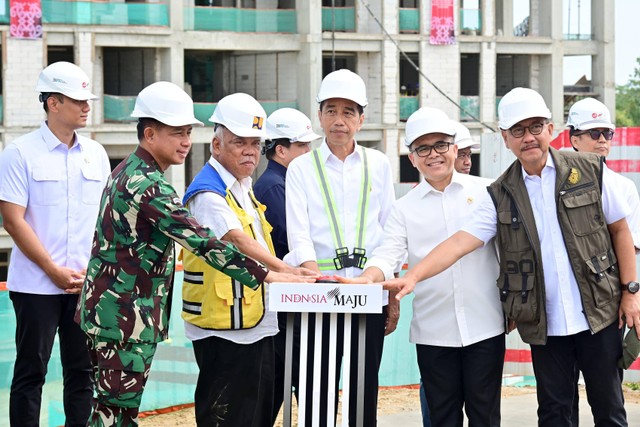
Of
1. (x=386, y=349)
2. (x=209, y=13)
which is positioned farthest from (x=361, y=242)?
(x=209, y=13)

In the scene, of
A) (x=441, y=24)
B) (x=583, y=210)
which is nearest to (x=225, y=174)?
(x=583, y=210)

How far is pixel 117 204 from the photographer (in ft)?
19.5

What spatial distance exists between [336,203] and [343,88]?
24.6 inches

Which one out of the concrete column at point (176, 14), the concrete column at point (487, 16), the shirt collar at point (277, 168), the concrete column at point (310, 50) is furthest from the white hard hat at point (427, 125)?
the concrete column at point (487, 16)

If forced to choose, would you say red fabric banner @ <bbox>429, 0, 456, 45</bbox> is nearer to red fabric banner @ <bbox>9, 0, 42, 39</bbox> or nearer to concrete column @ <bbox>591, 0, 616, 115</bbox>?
concrete column @ <bbox>591, 0, 616, 115</bbox>

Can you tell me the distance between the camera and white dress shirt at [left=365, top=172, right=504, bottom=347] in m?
6.48

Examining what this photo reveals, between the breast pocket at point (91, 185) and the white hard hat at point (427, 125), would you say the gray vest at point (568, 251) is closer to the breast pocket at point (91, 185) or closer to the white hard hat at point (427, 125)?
the white hard hat at point (427, 125)

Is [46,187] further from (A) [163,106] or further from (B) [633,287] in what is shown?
(B) [633,287]

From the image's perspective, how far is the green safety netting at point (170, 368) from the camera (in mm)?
8320

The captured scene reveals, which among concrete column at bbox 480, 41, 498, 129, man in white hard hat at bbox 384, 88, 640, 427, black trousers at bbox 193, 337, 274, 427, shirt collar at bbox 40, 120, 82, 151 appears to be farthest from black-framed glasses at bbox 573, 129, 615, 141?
concrete column at bbox 480, 41, 498, 129

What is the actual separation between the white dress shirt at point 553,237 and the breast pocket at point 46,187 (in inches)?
95.1

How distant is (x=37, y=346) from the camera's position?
713 centimetres

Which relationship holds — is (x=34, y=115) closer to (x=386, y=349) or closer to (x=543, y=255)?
(x=386, y=349)

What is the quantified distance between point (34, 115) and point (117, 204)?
2866 centimetres
